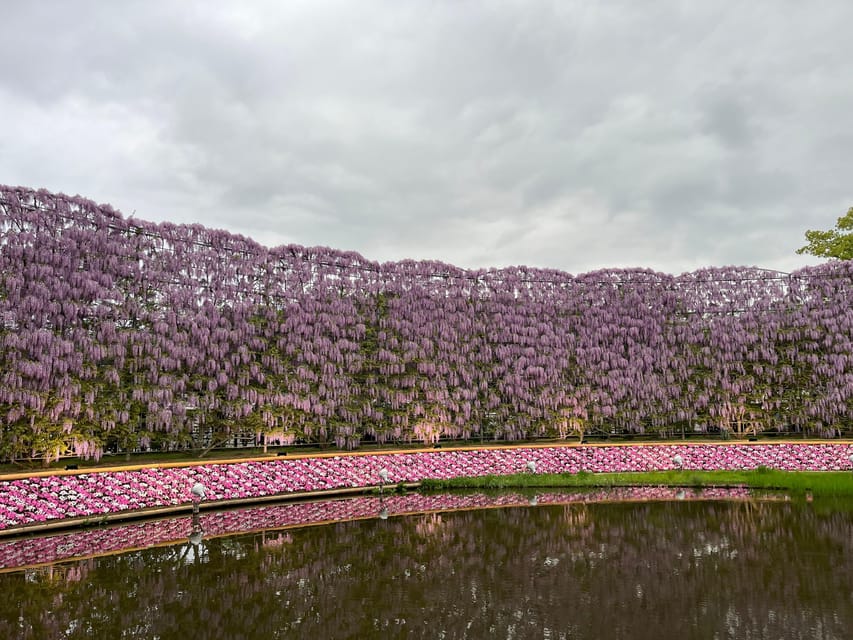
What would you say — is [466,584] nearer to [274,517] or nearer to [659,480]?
[274,517]

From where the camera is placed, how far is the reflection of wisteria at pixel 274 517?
360 inches

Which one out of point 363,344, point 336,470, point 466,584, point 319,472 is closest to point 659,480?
point 336,470

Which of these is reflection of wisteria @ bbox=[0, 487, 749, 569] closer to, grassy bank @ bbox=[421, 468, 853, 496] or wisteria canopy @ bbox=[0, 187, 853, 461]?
grassy bank @ bbox=[421, 468, 853, 496]

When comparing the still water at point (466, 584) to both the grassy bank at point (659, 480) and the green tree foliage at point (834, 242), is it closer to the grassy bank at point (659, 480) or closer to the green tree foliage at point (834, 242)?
the grassy bank at point (659, 480)

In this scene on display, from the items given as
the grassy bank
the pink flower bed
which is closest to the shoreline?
the pink flower bed

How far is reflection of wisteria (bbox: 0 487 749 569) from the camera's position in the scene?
360 inches

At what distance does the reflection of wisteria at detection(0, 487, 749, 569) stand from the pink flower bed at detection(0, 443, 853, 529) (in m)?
0.75

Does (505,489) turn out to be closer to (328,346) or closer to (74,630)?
(328,346)

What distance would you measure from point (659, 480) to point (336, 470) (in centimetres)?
854

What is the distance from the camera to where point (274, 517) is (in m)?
11.8

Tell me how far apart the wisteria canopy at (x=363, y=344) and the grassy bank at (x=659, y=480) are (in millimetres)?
2818

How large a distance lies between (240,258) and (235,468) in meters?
6.37

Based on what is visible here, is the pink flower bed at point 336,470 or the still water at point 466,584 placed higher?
the pink flower bed at point 336,470

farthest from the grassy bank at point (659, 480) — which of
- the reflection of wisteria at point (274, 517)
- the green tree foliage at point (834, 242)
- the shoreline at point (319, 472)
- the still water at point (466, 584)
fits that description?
the green tree foliage at point (834, 242)
